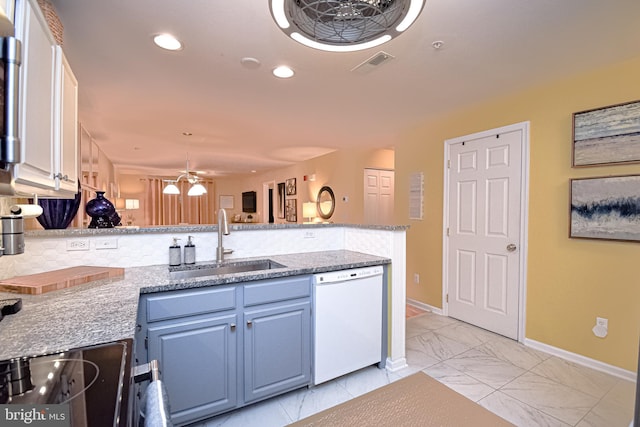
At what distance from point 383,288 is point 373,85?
1.70m

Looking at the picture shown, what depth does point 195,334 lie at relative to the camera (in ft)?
5.31

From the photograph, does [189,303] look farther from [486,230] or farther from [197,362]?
[486,230]

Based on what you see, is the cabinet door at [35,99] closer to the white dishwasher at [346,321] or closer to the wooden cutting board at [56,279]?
the wooden cutting board at [56,279]

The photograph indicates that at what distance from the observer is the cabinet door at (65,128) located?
1.23 metres

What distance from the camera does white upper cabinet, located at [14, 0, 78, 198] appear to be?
0.92m

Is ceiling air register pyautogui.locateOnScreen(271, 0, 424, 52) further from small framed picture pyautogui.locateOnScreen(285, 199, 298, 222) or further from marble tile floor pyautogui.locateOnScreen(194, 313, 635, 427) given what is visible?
small framed picture pyautogui.locateOnScreen(285, 199, 298, 222)

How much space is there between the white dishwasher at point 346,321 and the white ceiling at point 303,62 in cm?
156

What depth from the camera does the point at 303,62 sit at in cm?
220

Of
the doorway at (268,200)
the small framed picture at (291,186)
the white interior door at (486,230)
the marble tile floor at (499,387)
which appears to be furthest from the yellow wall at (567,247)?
the doorway at (268,200)

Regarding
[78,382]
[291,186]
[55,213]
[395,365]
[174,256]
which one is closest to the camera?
[78,382]

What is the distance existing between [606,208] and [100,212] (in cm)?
358

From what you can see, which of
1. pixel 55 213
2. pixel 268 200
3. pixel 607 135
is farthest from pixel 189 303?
pixel 268 200

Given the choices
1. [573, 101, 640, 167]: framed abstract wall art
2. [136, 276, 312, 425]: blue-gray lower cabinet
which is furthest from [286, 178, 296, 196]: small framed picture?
[573, 101, 640, 167]: framed abstract wall art

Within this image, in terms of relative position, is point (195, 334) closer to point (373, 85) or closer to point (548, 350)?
point (373, 85)
